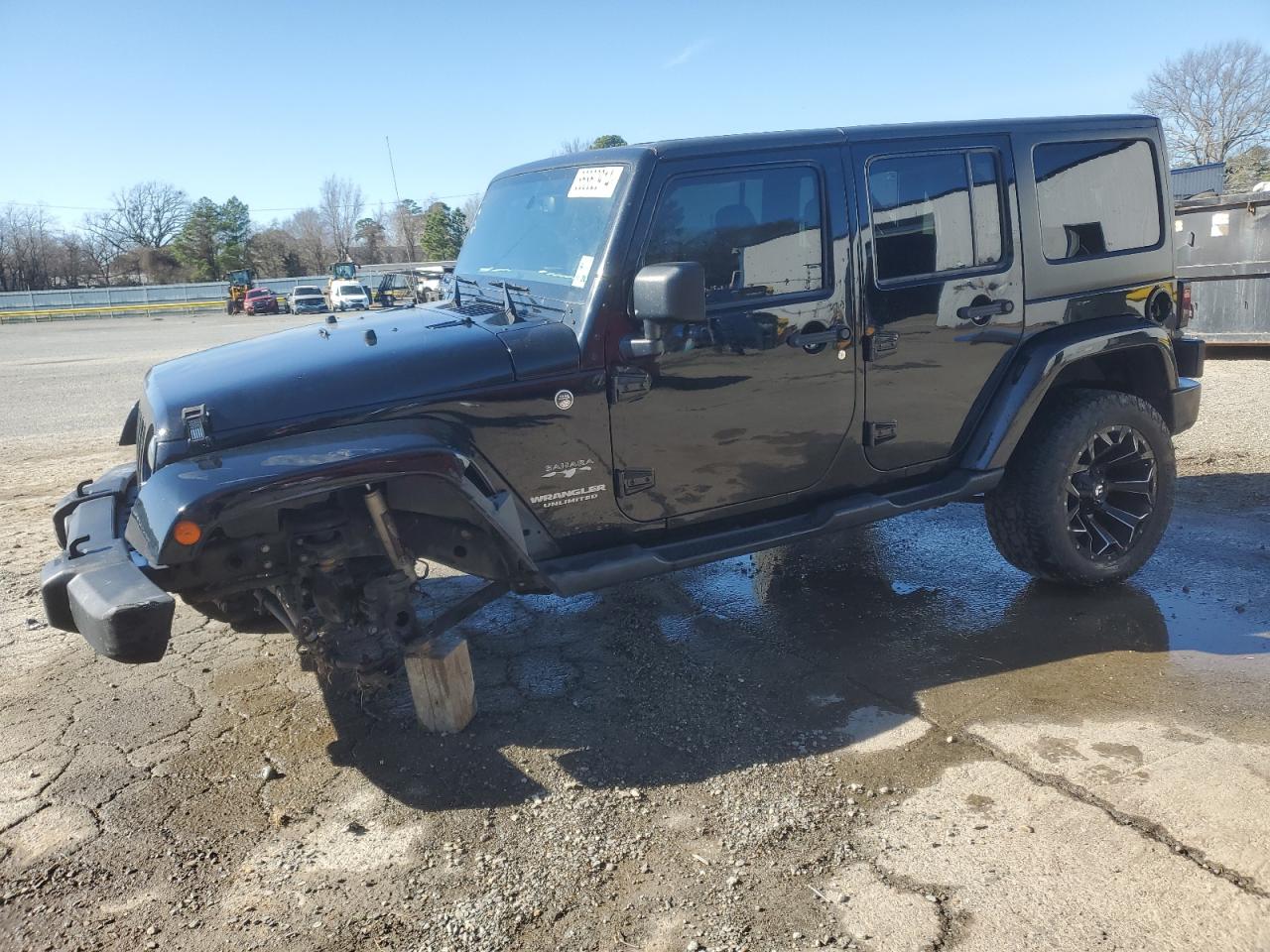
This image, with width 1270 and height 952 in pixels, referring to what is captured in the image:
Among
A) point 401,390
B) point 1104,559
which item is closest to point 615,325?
point 401,390

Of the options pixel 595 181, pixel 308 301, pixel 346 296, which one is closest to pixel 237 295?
pixel 308 301

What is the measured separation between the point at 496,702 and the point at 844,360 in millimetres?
1946

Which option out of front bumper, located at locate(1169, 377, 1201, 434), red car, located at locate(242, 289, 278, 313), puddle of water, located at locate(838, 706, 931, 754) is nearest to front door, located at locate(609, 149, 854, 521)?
puddle of water, located at locate(838, 706, 931, 754)

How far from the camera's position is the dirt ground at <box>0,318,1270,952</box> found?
2.44 m

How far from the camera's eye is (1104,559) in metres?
4.35

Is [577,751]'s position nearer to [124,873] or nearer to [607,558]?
[607,558]

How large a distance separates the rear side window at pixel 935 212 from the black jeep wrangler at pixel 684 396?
1 cm

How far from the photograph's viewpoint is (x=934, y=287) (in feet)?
12.8

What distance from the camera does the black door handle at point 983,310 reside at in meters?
3.98

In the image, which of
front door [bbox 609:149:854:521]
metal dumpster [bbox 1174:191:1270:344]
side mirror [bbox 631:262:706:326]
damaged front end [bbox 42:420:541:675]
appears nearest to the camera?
damaged front end [bbox 42:420:541:675]

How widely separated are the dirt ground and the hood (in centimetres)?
122

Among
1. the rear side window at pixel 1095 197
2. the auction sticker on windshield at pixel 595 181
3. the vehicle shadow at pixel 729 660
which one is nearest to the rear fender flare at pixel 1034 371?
the rear side window at pixel 1095 197

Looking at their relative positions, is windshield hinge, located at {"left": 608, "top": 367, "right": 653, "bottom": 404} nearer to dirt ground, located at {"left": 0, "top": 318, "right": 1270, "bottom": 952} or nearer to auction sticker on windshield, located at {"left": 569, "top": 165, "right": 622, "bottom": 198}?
auction sticker on windshield, located at {"left": 569, "top": 165, "right": 622, "bottom": 198}

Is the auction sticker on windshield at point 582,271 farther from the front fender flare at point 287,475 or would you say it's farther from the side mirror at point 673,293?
the front fender flare at point 287,475
